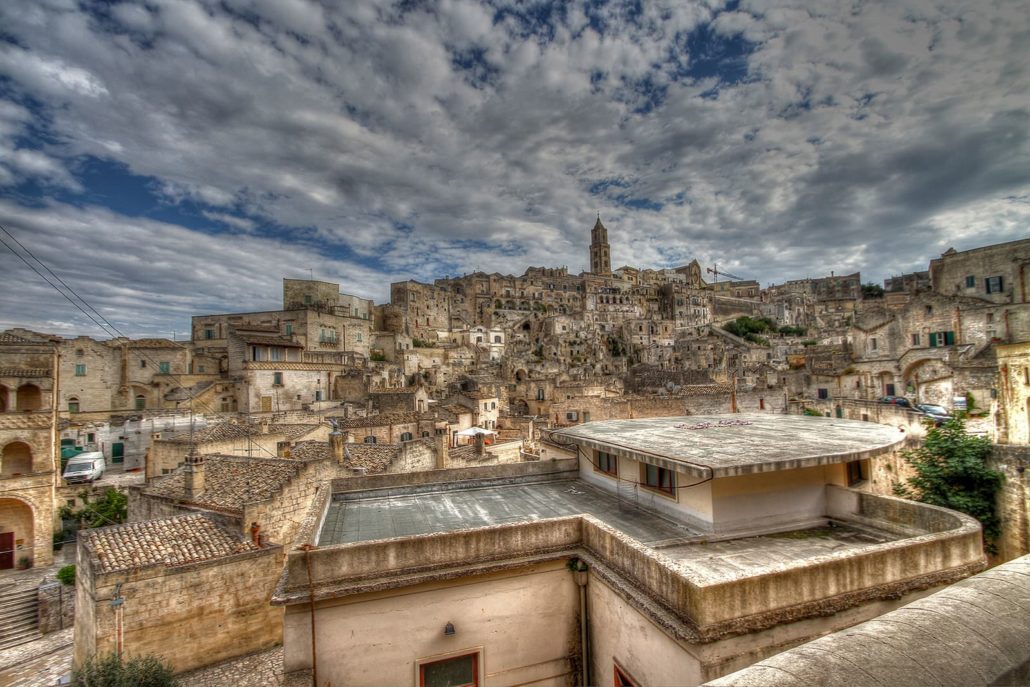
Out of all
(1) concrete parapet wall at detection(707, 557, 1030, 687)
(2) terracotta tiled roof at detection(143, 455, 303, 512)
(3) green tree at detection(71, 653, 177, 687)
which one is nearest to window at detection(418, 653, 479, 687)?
(1) concrete parapet wall at detection(707, 557, 1030, 687)

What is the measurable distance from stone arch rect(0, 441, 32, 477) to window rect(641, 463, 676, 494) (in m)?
32.5

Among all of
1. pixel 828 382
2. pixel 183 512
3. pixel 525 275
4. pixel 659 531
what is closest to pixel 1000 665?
pixel 659 531

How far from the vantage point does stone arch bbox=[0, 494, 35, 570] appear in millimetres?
21494

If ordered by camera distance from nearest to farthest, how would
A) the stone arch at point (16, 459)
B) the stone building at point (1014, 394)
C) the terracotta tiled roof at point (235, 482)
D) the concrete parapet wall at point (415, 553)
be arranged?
the concrete parapet wall at point (415, 553), the terracotta tiled roof at point (235, 482), the stone building at point (1014, 394), the stone arch at point (16, 459)

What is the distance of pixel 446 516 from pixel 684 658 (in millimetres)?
5100

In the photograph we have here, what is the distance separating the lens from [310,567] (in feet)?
20.0

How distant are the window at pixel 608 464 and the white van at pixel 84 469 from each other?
3121cm

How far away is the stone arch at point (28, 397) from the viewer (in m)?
31.0

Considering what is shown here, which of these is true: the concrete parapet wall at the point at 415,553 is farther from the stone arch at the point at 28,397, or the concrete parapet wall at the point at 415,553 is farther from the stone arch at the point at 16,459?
the stone arch at the point at 28,397

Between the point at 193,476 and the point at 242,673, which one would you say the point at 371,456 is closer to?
the point at 193,476

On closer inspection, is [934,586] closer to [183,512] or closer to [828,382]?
[183,512]

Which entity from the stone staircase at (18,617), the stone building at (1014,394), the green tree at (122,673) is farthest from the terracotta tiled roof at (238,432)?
the stone building at (1014,394)

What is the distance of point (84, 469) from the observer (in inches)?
1079

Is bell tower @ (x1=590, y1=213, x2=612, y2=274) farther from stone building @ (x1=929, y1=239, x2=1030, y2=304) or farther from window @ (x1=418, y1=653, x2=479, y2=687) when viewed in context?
window @ (x1=418, y1=653, x2=479, y2=687)
